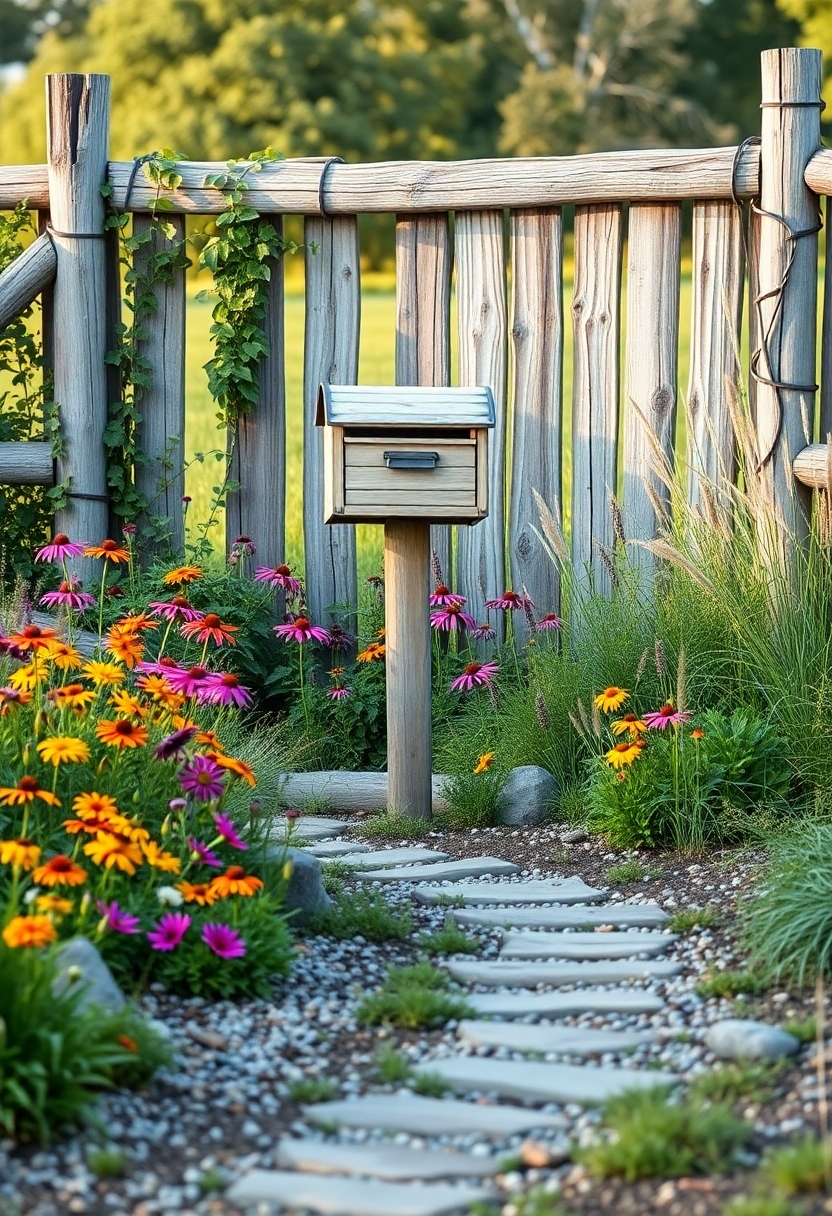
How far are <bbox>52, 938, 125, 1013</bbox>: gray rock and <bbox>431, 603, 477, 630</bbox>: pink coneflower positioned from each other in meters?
2.47

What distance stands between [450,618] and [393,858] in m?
1.08

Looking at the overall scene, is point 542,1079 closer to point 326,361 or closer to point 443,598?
point 443,598

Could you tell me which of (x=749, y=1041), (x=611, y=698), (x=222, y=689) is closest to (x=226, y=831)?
(x=222, y=689)

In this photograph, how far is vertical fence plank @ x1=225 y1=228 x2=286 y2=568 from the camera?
19.0ft

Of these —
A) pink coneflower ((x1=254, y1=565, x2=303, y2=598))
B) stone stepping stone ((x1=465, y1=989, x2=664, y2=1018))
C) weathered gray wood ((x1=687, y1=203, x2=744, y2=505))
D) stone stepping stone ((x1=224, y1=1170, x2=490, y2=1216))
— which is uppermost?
weathered gray wood ((x1=687, y1=203, x2=744, y2=505))

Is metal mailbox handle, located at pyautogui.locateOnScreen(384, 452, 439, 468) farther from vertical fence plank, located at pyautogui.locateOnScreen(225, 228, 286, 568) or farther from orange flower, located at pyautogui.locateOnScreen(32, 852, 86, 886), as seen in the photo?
orange flower, located at pyautogui.locateOnScreen(32, 852, 86, 886)

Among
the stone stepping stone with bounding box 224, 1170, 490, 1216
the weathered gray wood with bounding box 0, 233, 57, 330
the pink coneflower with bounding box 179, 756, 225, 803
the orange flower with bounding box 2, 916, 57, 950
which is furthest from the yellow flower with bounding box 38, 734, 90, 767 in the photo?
the weathered gray wood with bounding box 0, 233, 57, 330

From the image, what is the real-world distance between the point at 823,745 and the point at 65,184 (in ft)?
11.4

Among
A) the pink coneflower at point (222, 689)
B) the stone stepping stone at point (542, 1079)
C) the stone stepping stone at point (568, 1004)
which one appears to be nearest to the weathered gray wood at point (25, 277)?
the pink coneflower at point (222, 689)

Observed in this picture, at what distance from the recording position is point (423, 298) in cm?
564

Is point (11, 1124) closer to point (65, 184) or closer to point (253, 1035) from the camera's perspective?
point (253, 1035)

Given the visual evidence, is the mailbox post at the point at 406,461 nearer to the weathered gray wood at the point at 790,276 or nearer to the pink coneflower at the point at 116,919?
the weathered gray wood at the point at 790,276

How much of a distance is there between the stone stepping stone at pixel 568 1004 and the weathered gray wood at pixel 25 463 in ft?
10.5

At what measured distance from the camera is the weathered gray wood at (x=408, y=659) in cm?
472
